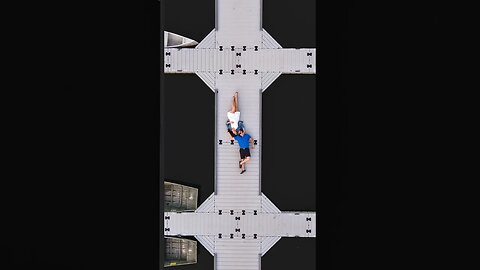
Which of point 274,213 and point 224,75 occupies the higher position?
point 224,75

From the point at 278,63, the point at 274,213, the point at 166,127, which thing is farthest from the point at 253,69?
the point at 274,213

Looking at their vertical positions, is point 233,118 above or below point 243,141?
above

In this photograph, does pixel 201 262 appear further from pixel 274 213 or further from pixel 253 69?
pixel 253 69

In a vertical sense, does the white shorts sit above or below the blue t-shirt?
above

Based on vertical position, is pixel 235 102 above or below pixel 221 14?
below

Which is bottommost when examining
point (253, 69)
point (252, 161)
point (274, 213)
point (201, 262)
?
point (201, 262)

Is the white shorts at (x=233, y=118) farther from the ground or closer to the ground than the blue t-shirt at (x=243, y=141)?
farther from the ground

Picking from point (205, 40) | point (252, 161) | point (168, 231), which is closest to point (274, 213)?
point (252, 161)

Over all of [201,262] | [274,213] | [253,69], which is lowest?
[201,262]

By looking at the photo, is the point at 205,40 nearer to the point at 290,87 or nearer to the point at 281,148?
the point at 290,87
